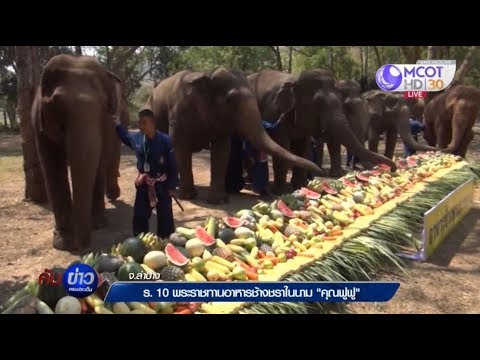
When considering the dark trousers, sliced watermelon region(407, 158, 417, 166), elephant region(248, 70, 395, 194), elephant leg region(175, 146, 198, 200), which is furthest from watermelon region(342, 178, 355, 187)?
the dark trousers

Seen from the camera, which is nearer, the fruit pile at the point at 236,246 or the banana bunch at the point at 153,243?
the fruit pile at the point at 236,246

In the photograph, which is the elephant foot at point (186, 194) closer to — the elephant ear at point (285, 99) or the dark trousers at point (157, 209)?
the elephant ear at point (285, 99)

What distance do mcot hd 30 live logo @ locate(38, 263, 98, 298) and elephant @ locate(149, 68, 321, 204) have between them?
4187 mm

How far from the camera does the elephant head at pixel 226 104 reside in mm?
7569

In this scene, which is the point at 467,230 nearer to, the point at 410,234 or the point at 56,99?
the point at 410,234

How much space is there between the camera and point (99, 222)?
702 cm

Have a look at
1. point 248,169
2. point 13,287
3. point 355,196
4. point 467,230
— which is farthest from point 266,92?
point 13,287

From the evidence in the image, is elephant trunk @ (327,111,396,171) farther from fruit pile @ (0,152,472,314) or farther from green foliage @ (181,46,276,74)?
green foliage @ (181,46,276,74)

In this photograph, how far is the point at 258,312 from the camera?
3.80m

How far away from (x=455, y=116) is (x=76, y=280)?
984 centimetres

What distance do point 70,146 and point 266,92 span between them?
16.4 feet

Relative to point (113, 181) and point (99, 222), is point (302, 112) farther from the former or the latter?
point (99, 222)

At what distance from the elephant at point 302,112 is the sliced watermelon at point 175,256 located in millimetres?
4360

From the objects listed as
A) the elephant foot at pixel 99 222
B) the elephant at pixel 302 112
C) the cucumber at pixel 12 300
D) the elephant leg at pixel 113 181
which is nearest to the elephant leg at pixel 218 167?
the elephant at pixel 302 112
